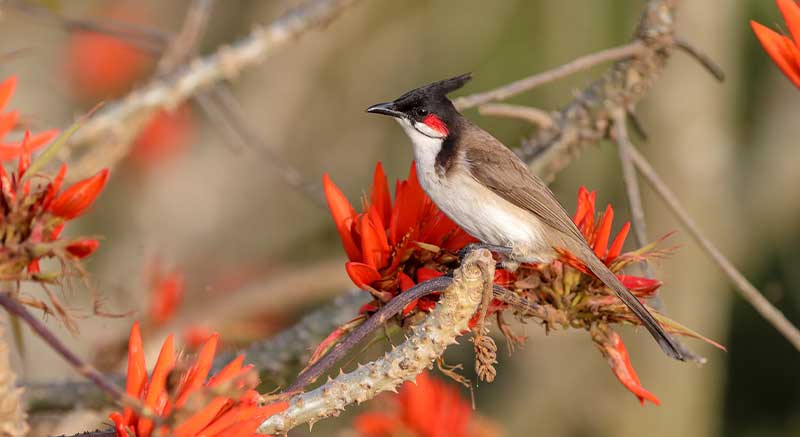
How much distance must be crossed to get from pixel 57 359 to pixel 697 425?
2.87m

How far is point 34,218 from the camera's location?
1.39 meters

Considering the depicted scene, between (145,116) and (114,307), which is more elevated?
(145,116)

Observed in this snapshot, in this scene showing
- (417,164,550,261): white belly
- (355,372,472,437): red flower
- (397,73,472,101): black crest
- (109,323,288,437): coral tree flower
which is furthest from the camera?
(355,372,472,437): red flower

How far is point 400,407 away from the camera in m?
2.60

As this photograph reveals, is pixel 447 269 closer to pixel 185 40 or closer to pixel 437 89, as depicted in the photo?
pixel 437 89

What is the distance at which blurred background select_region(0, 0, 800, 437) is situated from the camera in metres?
4.57

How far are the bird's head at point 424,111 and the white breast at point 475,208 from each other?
0.01 metres

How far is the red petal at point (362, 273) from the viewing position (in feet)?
5.09

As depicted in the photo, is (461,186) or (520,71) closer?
(461,186)

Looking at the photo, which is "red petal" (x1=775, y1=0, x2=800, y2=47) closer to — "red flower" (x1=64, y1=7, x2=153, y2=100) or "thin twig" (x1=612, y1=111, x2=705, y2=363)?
"thin twig" (x1=612, y1=111, x2=705, y2=363)

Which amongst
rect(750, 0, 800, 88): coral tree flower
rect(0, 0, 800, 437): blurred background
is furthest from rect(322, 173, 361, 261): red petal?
rect(0, 0, 800, 437): blurred background

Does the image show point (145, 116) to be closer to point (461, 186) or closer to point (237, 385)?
point (461, 186)

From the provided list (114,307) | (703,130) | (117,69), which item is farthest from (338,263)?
(117,69)

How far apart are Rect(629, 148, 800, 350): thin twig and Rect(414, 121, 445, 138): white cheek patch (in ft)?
1.41
